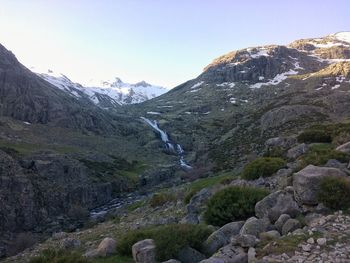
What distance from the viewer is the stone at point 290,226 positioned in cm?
1415

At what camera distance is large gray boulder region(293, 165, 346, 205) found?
16.1 metres

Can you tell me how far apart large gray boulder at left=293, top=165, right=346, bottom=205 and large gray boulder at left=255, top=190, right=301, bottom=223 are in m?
0.43

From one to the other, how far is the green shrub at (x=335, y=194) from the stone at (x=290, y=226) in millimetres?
1929

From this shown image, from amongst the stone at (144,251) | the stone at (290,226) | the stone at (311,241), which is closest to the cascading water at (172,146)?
the stone at (144,251)

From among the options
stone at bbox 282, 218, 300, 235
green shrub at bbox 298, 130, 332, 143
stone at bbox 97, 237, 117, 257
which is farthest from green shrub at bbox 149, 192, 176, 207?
stone at bbox 282, 218, 300, 235

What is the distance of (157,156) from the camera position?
111 meters

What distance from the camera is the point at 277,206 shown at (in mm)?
15945

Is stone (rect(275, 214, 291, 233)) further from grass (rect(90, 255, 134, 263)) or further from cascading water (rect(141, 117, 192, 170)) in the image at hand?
cascading water (rect(141, 117, 192, 170))

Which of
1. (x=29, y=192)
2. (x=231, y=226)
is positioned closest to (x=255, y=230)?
(x=231, y=226)

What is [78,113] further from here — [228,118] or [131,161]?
[228,118]

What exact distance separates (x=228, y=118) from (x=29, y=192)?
355 feet

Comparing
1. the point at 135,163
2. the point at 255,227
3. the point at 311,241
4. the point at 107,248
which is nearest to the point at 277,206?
the point at 255,227

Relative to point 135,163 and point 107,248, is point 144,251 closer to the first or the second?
point 107,248

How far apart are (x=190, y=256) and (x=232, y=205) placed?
14.7 feet
